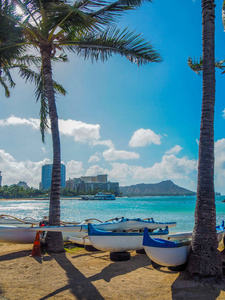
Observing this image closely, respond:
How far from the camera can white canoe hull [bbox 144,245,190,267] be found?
584 centimetres

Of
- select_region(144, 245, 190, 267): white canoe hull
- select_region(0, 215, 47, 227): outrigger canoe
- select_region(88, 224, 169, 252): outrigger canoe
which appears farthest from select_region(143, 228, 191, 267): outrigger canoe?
select_region(0, 215, 47, 227): outrigger canoe

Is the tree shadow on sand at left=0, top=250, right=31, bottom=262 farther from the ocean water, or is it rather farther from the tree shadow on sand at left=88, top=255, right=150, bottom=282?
the ocean water

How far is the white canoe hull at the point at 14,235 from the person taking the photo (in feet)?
30.8

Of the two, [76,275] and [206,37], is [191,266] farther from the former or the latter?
[206,37]

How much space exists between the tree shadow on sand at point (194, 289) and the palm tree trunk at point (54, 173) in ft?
15.6

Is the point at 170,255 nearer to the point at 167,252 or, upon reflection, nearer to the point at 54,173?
the point at 167,252

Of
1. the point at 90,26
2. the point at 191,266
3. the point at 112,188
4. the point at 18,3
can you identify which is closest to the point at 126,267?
the point at 191,266

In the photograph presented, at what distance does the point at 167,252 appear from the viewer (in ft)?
19.3

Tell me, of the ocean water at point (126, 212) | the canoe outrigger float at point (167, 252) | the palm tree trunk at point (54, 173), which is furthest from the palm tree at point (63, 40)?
the ocean water at point (126, 212)

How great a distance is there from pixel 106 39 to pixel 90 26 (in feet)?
4.16

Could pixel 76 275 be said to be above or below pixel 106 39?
below

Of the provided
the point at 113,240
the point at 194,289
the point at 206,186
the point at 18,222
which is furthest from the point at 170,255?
the point at 18,222

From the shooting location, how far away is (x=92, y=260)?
8.06 m

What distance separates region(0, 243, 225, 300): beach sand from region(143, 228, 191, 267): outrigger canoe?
36 cm
